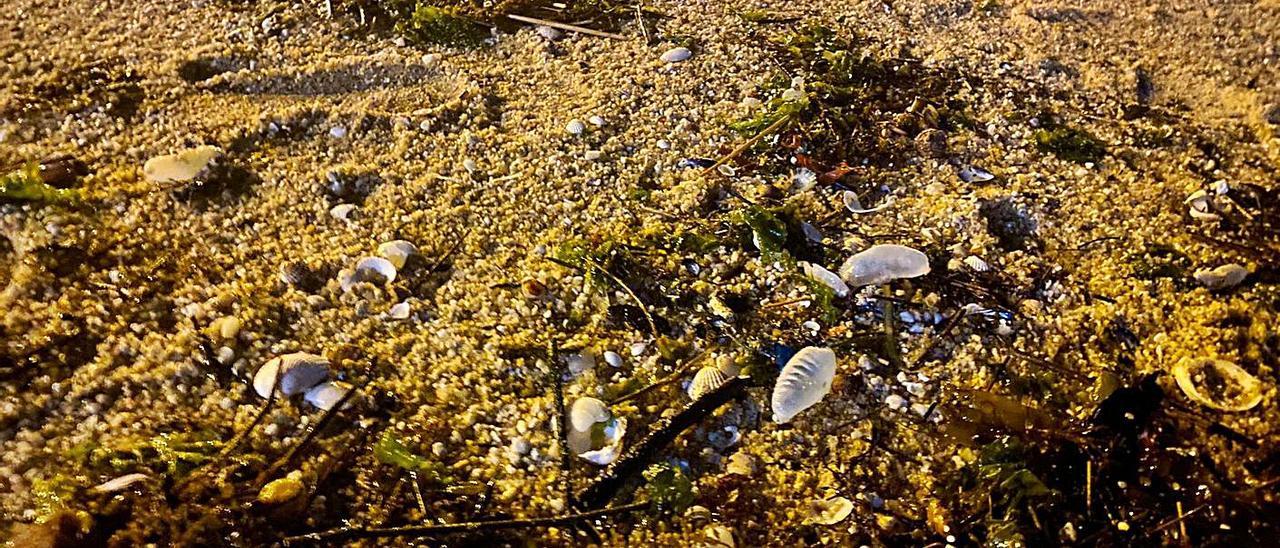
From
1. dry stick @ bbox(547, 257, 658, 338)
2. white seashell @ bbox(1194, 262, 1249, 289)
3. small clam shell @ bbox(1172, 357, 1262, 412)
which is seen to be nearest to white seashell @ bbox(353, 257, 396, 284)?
dry stick @ bbox(547, 257, 658, 338)

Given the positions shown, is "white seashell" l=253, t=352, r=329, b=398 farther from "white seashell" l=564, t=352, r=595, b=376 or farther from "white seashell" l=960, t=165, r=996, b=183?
"white seashell" l=960, t=165, r=996, b=183

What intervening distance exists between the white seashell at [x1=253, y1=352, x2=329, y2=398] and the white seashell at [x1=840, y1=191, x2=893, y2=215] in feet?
5.64

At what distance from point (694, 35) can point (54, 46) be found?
2.59 metres

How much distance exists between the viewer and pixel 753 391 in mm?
2217

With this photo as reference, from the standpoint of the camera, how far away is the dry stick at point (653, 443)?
6.61 ft

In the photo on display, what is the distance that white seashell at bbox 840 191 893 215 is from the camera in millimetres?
2705

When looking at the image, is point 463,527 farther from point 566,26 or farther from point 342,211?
point 566,26

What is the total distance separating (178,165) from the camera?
8.88ft

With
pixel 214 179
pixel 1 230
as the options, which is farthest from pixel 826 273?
pixel 1 230

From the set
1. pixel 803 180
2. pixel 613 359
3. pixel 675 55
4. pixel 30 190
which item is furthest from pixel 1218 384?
pixel 30 190

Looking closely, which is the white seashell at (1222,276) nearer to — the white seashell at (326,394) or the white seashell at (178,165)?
the white seashell at (326,394)

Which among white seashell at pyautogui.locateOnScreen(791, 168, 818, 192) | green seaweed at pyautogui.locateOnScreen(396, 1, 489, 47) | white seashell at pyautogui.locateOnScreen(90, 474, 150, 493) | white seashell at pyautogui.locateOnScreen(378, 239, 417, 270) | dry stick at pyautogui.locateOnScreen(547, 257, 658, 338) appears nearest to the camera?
white seashell at pyautogui.locateOnScreen(90, 474, 150, 493)

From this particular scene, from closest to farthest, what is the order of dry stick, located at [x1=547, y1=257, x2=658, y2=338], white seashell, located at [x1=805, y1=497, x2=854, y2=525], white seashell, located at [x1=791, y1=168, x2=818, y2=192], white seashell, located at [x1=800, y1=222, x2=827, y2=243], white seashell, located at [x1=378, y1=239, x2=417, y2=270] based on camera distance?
white seashell, located at [x1=805, y1=497, x2=854, y2=525], dry stick, located at [x1=547, y1=257, x2=658, y2=338], white seashell, located at [x1=378, y1=239, x2=417, y2=270], white seashell, located at [x1=800, y1=222, x2=827, y2=243], white seashell, located at [x1=791, y1=168, x2=818, y2=192]

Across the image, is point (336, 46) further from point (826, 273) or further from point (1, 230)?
point (826, 273)
